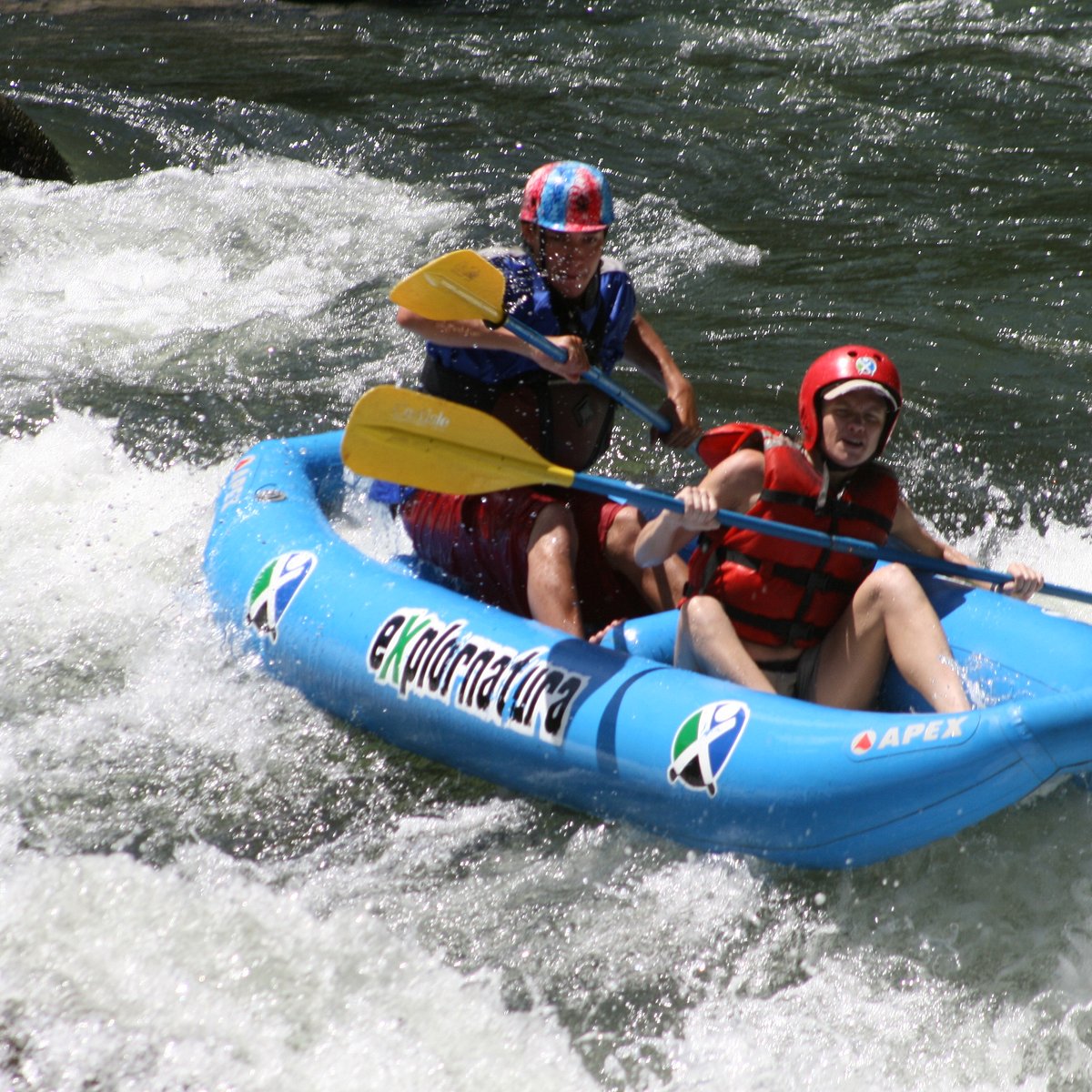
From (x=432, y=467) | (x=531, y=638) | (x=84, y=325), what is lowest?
(x=84, y=325)

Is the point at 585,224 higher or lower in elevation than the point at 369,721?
higher

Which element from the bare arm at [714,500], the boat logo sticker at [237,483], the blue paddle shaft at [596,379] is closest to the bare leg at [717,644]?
the bare arm at [714,500]

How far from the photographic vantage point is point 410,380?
6363 mm

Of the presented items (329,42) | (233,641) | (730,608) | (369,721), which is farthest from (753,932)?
(329,42)

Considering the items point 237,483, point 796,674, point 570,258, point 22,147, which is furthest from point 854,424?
point 22,147

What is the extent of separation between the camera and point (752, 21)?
1210cm

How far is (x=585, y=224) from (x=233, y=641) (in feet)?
5.11

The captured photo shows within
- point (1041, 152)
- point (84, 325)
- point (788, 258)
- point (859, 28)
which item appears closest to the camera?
point (84, 325)

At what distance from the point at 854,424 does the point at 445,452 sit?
97 cm

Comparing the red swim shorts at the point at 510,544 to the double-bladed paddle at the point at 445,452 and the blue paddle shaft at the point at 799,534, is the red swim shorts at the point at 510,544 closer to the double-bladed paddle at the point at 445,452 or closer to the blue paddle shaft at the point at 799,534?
the double-bladed paddle at the point at 445,452

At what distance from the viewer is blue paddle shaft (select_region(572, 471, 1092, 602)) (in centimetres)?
319

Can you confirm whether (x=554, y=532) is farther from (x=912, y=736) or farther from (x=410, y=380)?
(x=410, y=380)

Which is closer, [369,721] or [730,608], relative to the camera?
[730,608]

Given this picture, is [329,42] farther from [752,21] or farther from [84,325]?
[84,325]
